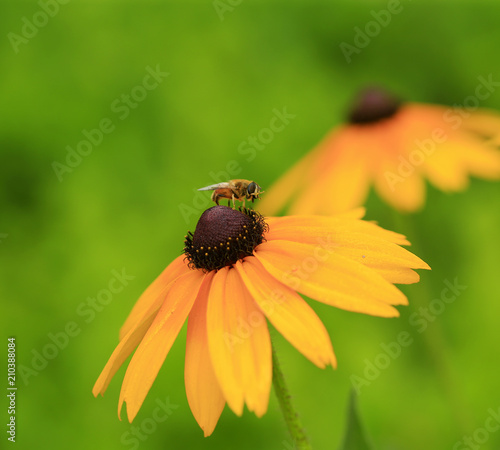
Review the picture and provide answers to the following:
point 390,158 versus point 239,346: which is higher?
point 390,158

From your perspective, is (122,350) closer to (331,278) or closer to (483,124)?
(331,278)

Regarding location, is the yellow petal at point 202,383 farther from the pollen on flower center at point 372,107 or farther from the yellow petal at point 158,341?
the pollen on flower center at point 372,107

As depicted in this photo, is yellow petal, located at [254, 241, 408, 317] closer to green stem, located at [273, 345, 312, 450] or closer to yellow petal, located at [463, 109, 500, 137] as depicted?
green stem, located at [273, 345, 312, 450]

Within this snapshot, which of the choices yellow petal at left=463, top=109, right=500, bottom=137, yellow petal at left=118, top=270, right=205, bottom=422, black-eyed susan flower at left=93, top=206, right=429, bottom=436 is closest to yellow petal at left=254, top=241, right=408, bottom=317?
black-eyed susan flower at left=93, top=206, right=429, bottom=436

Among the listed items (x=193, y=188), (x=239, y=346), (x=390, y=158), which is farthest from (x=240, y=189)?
(x=193, y=188)

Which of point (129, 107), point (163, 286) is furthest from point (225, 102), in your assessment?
point (163, 286)

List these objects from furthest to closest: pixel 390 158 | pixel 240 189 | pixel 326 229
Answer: pixel 390 158
pixel 240 189
pixel 326 229

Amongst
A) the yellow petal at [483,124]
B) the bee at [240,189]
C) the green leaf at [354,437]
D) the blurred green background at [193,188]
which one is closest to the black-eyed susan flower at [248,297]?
the bee at [240,189]
